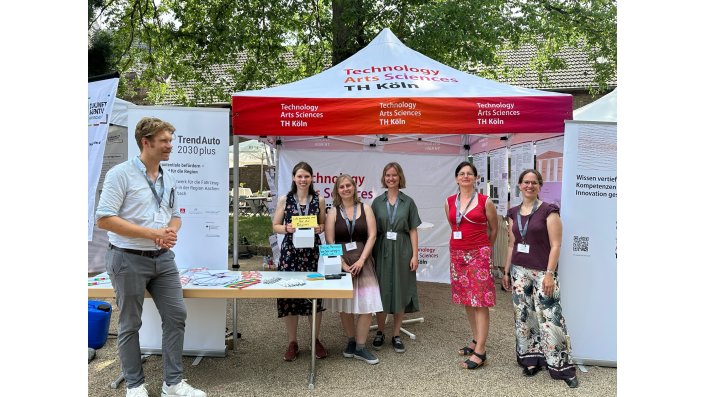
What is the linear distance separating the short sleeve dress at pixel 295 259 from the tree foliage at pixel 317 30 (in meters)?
5.39

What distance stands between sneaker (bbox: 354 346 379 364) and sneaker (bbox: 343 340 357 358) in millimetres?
44

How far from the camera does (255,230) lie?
11484 mm

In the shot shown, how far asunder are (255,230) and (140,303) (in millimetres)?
8970

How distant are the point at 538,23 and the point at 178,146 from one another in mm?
A: 7519

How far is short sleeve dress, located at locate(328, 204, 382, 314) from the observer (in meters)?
3.51

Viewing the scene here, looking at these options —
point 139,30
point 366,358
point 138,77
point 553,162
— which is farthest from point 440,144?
point 138,77

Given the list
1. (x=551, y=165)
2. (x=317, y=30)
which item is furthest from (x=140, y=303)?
(x=317, y=30)

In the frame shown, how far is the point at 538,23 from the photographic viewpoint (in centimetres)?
865

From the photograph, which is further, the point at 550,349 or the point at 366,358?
the point at 366,358

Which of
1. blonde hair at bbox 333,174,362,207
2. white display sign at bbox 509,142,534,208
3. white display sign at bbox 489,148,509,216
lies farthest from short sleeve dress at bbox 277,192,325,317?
white display sign at bbox 489,148,509,216

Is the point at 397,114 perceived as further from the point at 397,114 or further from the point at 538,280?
the point at 538,280

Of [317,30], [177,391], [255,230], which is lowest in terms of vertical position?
[177,391]

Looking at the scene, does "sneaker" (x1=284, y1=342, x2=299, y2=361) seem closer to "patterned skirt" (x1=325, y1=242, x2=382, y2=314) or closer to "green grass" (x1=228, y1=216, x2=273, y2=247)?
"patterned skirt" (x1=325, y1=242, x2=382, y2=314)

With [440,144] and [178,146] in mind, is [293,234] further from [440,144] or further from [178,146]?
[440,144]
